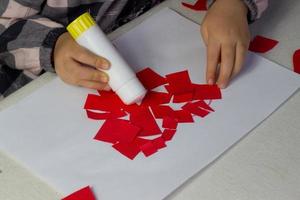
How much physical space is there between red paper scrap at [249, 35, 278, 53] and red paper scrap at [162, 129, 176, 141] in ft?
0.71

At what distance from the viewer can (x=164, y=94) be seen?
0.67 m

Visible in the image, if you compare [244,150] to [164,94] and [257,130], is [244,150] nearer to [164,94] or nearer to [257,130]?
[257,130]

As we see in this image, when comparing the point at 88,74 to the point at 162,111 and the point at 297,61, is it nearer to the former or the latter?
the point at 162,111

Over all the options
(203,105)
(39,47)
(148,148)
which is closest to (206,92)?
(203,105)

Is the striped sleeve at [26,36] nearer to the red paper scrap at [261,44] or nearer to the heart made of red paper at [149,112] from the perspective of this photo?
the heart made of red paper at [149,112]

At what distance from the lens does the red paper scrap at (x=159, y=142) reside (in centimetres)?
59

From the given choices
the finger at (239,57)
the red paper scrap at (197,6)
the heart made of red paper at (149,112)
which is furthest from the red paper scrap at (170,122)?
the red paper scrap at (197,6)

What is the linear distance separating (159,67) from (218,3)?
150 mm

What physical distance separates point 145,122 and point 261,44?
242 mm

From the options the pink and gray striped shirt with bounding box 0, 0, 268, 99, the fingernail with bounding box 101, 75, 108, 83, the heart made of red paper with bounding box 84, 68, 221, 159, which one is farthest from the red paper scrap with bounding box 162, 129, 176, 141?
the pink and gray striped shirt with bounding box 0, 0, 268, 99

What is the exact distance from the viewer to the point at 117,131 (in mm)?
619

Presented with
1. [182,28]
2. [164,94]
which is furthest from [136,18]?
[164,94]

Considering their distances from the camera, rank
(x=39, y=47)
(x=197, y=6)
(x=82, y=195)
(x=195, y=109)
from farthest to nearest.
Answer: (x=197, y=6), (x=39, y=47), (x=195, y=109), (x=82, y=195)

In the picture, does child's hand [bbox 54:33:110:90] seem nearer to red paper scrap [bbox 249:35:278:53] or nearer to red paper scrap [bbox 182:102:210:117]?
red paper scrap [bbox 182:102:210:117]
